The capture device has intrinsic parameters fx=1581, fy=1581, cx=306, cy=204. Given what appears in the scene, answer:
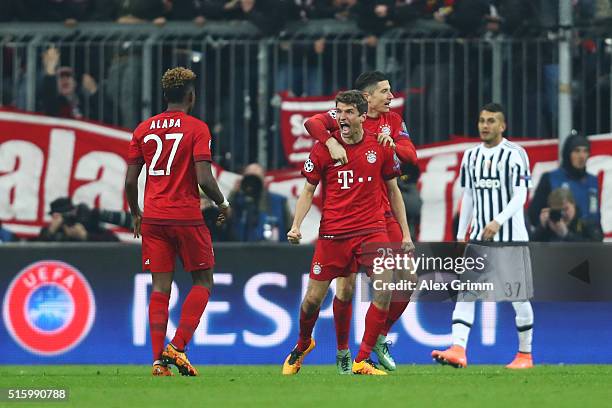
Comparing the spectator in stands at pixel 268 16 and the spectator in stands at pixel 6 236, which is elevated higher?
the spectator in stands at pixel 268 16

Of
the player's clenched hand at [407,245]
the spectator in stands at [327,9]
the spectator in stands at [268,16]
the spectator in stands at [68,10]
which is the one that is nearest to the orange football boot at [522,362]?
the player's clenched hand at [407,245]

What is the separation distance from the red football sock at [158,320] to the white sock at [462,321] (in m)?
3.01

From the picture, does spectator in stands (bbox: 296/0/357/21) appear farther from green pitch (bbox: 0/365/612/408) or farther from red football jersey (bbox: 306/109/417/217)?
green pitch (bbox: 0/365/612/408)

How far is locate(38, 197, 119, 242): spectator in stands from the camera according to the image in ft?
50.6

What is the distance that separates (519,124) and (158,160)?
538 cm

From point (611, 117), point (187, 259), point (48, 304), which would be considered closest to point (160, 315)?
point (187, 259)

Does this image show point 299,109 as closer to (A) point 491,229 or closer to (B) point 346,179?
(A) point 491,229

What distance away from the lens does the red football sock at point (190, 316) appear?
36.4 ft

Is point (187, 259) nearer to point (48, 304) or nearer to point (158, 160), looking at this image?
point (158, 160)

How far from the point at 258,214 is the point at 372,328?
405 cm

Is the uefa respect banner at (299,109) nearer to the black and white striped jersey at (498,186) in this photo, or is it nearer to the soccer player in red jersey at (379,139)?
the black and white striped jersey at (498,186)

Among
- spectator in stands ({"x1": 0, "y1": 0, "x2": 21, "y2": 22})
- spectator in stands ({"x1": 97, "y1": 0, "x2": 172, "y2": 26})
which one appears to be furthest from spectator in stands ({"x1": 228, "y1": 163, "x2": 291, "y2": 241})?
spectator in stands ({"x1": 0, "y1": 0, "x2": 21, "y2": 22})

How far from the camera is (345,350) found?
11.8m

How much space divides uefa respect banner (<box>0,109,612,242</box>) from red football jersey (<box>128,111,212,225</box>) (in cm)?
421
